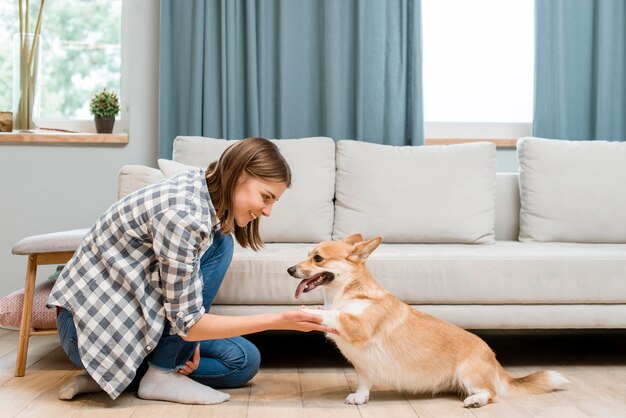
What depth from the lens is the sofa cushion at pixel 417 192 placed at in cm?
303

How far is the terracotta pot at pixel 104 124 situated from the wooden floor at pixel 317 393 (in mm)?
1092

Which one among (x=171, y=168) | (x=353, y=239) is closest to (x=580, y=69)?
(x=353, y=239)

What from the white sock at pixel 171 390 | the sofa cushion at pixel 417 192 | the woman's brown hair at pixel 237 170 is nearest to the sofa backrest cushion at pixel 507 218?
the sofa cushion at pixel 417 192

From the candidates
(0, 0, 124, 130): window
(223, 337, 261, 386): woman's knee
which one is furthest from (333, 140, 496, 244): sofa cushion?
(0, 0, 124, 130): window

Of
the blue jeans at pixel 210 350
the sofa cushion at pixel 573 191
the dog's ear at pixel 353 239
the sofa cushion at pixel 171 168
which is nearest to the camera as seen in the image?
the blue jeans at pixel 210 350

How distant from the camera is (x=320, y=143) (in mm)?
3199

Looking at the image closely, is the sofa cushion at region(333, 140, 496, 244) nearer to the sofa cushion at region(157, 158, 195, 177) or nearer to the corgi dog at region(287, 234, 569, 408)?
the sofa cushion at region(157, 158, 195, 177)

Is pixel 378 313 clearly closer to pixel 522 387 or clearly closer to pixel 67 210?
pixel 522 387

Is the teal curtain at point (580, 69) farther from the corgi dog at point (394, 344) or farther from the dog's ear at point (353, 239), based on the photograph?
the corgi dog at point (394, 344)

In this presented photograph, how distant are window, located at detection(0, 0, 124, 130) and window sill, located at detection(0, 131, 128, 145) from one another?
0.78 ft

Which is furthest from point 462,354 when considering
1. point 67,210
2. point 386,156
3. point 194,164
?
point 67,210

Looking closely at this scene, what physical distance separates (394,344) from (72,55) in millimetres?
2518

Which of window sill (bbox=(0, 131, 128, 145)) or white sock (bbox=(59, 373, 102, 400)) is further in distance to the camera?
window sill (bbox=(0, 131, 128, 145))

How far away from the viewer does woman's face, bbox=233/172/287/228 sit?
6.38 feet
